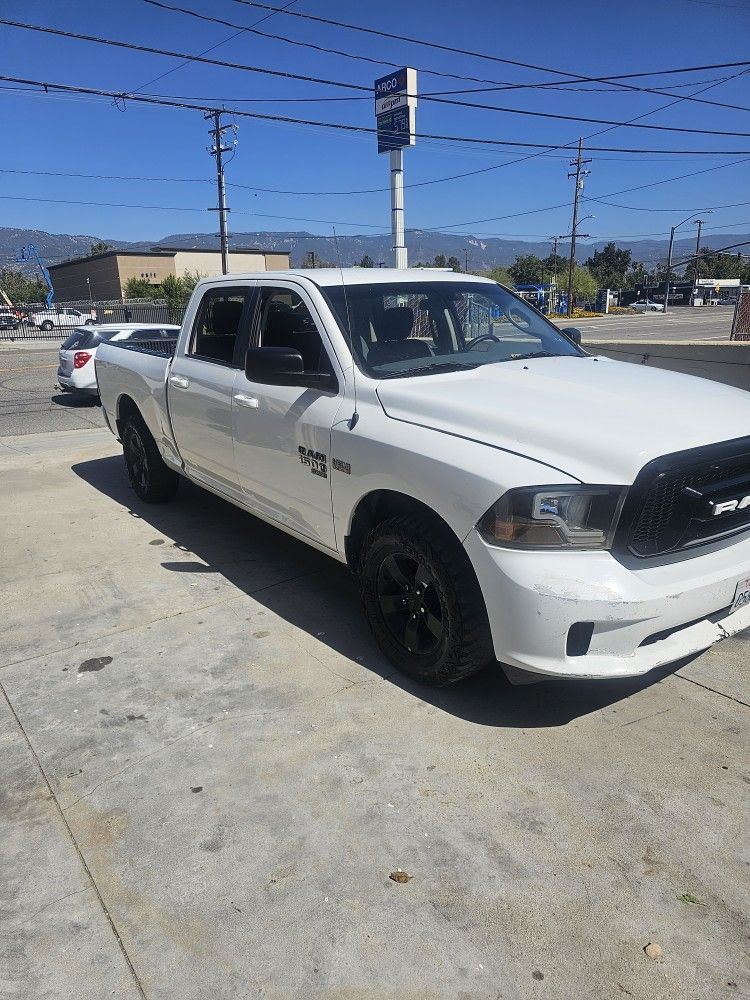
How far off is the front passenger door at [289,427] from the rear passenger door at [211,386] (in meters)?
0.18

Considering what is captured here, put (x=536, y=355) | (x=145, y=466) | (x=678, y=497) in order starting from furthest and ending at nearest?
(x=145, y=466) < (x=536, y=355) < (x=678, y=497)

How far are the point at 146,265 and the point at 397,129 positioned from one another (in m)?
79.0

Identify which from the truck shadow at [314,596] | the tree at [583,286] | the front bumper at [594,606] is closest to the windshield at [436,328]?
the front bumper at [594,606]

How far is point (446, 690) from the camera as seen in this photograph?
137 inches

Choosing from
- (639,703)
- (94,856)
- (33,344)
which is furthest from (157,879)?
(33,344)

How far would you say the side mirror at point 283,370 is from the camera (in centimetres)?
373

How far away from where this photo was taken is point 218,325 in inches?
200

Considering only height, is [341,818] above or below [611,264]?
below

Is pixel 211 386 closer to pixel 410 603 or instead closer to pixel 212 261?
pixel 410 603

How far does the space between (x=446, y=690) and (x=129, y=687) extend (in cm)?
155

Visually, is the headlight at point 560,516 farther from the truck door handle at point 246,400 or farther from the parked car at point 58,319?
the parked car at point 58,319

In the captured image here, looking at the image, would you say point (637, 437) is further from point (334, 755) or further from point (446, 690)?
point (334, 755)

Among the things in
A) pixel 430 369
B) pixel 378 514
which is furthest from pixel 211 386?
pixel 378 514

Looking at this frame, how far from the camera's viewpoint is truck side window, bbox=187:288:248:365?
4.82m
